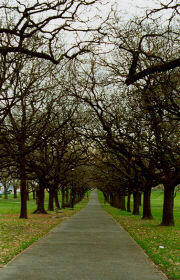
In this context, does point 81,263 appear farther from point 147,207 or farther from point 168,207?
point 147,207

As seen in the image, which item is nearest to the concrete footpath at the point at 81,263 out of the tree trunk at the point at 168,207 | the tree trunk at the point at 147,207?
the tree trunk at the point at 168,207

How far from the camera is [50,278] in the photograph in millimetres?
7207

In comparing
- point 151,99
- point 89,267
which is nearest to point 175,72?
point 151,99

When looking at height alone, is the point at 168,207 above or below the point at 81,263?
below

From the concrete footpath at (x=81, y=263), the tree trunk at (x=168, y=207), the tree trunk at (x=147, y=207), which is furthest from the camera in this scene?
the tree trunk at (x=147, y=207)

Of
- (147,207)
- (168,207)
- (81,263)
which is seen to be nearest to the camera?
(81,263)

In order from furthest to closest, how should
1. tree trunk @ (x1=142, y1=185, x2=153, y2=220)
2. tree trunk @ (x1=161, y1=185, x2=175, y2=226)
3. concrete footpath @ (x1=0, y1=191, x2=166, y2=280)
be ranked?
tree trunk @ (x1=142, y1=185, x2=153, y2=220) → tree trunk @ (x1=161, y1=185, x2=175, y2=226) → concrete footpath @ (x1=0, y1=191, x2=166, y2=280)

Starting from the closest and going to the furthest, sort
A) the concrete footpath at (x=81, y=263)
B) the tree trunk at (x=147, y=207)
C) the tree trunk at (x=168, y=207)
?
the concrete footpath at (x=81, y=263) → the tree trunk at (x=168, y=207) → the tree trunk at (x=147, y=207)

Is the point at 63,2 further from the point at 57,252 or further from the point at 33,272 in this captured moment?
the point at 57,252

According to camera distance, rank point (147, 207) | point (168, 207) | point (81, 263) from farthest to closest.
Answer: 1. point (147, 207)
2. point (168, 207)
3. point (81, 263)

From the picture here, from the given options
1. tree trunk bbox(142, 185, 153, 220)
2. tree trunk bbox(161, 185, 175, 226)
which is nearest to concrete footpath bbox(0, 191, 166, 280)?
tree trunk bbox(161, 185, 175, 226)

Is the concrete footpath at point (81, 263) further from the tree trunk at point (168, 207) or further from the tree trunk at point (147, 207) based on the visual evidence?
the tree trunk at point (147, 207)

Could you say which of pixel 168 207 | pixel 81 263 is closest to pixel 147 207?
pixel 168 207

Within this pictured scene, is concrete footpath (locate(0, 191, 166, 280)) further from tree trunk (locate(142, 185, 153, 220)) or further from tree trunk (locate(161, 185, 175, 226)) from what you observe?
tree trunk (locate(142, 185, 153, 220))
